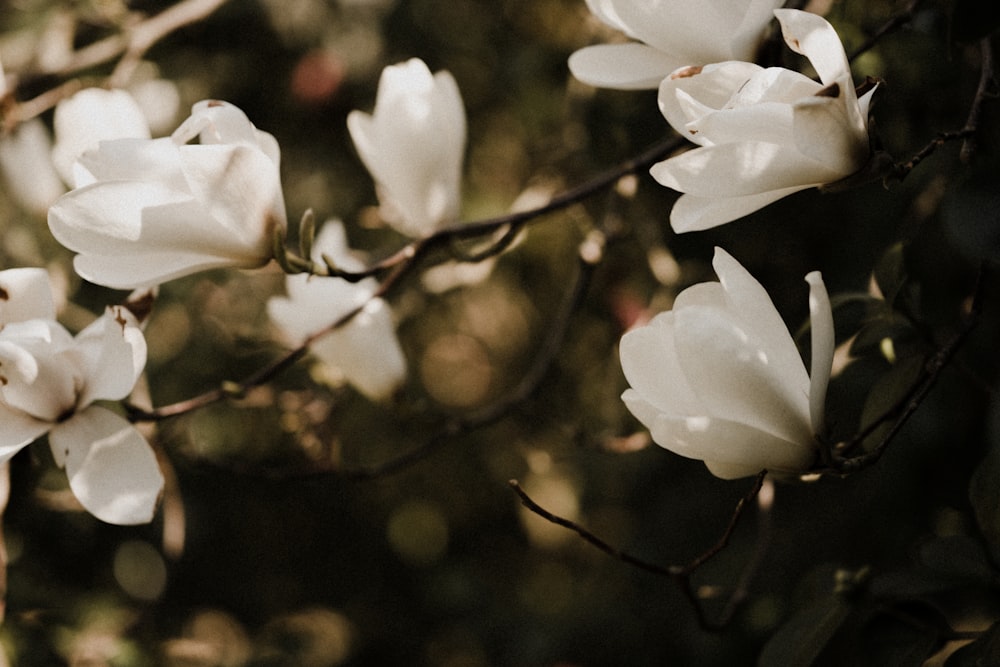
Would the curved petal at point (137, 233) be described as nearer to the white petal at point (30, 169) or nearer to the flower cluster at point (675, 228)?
the flower cluster at point (675, 228)

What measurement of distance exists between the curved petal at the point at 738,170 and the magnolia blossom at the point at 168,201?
246 mm

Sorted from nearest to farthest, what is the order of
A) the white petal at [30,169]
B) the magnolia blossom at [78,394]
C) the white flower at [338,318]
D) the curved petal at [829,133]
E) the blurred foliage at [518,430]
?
the curved petal at [829,133]
the magnolia blossom at [78,394]
the blurred foliage at [518,430]
the white flower at [338,318]
the white petal at [30,169]

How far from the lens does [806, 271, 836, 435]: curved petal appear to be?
48cm

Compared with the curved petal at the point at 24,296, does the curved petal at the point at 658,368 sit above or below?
above

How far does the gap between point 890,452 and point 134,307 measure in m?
0.74

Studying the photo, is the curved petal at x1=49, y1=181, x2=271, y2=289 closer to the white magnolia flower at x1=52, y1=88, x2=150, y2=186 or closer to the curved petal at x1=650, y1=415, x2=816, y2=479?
the white magnolia flower at x1=52, y1=88, x2=150, y2=186

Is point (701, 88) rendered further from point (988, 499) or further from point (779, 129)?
point (988, 499)

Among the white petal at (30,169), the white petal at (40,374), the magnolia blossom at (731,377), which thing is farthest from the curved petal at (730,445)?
the white petal at (30,169)

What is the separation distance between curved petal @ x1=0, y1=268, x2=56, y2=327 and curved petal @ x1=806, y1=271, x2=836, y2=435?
462 mm

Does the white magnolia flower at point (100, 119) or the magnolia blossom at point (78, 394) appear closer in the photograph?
the magnolia blossom at point (78, 394)

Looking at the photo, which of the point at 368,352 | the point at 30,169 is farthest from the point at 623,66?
the point at 30,169

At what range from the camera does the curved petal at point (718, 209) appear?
1.63 feet

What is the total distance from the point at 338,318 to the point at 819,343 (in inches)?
17.4

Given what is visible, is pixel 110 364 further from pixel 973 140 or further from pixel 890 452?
pixel 890 452
